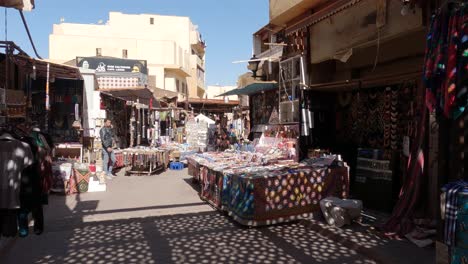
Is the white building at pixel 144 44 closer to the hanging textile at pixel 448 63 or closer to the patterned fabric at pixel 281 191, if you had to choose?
the patterned fabric at pixel 281 191

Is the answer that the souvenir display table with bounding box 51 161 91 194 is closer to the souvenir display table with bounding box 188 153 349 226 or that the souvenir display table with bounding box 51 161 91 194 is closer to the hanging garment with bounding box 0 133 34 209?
the souvenir display table with bounding box 188 153 349 226

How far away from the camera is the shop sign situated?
26.6 meters

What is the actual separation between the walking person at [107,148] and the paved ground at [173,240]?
3.93 metres

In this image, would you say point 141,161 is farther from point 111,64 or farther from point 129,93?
point 111,64

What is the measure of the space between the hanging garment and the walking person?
7695 mm

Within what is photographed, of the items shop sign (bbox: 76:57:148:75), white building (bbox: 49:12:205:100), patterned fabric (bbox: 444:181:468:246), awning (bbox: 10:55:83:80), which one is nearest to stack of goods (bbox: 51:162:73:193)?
awning (bbox: 10:55:83:80)

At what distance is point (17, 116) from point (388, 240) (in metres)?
6.66

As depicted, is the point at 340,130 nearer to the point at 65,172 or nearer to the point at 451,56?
the point at 451,56

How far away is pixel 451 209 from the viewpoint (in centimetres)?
331

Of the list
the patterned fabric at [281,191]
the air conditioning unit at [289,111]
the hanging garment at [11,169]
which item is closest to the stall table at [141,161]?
the air conditioning unit at [289,111]

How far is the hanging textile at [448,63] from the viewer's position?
371 centimetres

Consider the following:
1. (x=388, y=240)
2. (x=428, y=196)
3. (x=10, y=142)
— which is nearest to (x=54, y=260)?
(x=10, y=142)

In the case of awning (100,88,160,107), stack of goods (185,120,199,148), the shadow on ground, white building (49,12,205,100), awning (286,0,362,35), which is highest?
white building (49,12,205,100)

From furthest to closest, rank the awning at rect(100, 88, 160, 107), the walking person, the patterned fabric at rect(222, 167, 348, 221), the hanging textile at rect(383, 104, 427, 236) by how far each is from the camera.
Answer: the awning at rect(100, 88, 160, 107) < the walking person < the patterned fabric at rect(222, 167, 348, 221) < the hanging textile at rect(383, 104, 427, 236)
